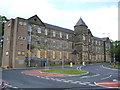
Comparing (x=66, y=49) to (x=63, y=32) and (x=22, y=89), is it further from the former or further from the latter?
(x=22, y=89)

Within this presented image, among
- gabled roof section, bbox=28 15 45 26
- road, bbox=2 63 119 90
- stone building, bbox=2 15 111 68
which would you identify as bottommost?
road, bbox=2 63 119 90

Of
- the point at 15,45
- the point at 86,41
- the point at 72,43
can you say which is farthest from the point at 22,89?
the point at 86,41

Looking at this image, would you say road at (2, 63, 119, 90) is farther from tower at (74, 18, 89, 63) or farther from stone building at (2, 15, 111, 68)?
tower at (74, 18, 89, 63)

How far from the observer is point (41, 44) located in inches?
1839

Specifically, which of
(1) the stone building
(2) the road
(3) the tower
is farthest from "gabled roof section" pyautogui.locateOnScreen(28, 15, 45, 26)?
(2) the road

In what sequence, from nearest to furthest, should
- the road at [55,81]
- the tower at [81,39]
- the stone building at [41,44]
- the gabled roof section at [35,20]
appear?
the road at [55,81]
the stone building at [41,44]
the gabled roof section at [35,20]
the tower at [81,39]

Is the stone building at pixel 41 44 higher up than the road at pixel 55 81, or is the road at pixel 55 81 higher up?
the stone building at pixel 41 44

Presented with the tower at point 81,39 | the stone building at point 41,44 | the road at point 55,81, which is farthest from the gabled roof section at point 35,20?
the road at point 55,81

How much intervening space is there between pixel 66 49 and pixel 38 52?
1423 centimetres

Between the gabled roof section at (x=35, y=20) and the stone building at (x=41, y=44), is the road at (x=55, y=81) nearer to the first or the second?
the stone building at (x=41, y=44)

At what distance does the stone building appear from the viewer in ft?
130

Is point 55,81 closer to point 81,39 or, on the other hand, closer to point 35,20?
point 35,20

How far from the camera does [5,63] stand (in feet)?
131

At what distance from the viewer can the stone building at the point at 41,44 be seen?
1558 inches
